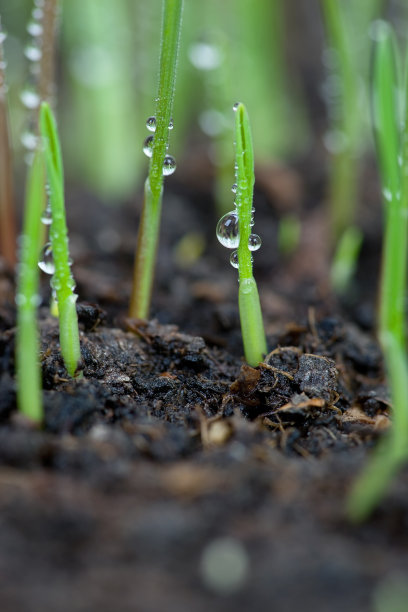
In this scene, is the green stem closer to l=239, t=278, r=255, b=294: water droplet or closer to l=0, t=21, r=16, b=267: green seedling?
l=239, t=278, r=255, b=294: water droplet

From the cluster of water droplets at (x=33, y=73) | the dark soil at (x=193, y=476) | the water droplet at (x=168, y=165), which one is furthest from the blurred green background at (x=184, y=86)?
the dark soil at (x=193, y=476)

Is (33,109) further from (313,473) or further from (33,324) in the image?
(313,473)

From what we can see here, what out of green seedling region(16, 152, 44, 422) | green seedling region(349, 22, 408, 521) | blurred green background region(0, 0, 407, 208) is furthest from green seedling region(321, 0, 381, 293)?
green seedling region(16, 152, 44, 422)

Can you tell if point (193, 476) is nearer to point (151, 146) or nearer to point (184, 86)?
point (151, 146)

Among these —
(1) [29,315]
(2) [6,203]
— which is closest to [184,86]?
(2) [6,203]

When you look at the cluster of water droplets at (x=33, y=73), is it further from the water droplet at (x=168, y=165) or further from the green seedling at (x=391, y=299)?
the green seedling at (x=391, y=299)

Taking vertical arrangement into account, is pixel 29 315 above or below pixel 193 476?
above
